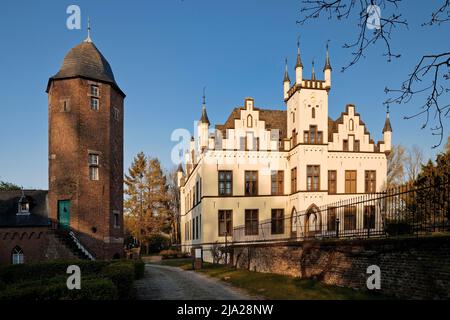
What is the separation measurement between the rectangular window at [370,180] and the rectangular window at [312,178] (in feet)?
17.8

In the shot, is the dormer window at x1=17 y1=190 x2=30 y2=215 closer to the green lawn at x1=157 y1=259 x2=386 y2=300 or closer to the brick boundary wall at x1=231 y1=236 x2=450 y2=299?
the green lawn at x1=157 y1=259 x2=386 y2=300

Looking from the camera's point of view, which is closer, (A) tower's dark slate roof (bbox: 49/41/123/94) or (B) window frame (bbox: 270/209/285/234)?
(A) tower's dark slate roof (bbox: 49/41/123/94)

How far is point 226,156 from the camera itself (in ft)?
99.6

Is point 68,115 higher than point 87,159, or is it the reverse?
point 68,115

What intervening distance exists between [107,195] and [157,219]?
1084 inches

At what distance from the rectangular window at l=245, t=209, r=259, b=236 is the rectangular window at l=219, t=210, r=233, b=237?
1.40 metres

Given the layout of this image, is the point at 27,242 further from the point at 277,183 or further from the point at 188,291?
the point at 277,183

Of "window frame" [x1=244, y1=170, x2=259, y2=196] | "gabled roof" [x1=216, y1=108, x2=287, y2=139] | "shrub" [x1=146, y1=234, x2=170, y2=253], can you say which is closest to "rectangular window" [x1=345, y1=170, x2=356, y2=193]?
"gabled roof" [x1=216, y1=108, x2=287, y2=139]

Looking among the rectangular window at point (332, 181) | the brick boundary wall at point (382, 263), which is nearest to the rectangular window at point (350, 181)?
the rectangular window at point (332, 181)

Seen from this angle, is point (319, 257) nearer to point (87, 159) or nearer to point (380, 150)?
point (87, 159)

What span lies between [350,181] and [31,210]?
1027 inches

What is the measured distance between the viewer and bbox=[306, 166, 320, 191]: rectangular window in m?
29.5
